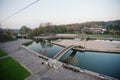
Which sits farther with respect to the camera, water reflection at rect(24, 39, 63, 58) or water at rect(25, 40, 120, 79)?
water reflection at rect(24, 39, 63, 58)

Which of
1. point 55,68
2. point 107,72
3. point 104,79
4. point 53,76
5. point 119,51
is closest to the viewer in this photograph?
point 104,79

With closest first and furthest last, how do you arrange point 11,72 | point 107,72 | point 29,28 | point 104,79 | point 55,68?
point 104,79, point 11,72, point 55,68, point 107,72, point 29,28

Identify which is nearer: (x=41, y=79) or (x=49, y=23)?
(x=41, y=79)

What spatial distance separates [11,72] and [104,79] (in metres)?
10.3

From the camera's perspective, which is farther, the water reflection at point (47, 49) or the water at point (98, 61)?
the water reflection at point (47, 49)

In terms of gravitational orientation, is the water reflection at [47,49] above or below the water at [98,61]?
above

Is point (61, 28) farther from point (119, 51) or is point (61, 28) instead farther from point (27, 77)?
point (27, 77)

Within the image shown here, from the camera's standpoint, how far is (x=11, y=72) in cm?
1090

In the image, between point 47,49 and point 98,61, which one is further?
point 47,49

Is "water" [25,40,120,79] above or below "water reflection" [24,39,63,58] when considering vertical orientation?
below

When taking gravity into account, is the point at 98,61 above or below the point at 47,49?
below

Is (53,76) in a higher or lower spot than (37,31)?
lower

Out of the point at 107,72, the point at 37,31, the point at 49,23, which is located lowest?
the point at 107,72

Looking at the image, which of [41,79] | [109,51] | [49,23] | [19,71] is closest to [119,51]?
[109,51]
